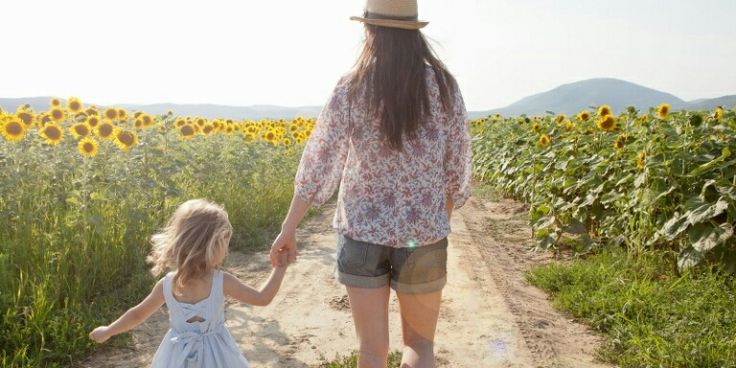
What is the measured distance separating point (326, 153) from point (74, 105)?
5608 mm

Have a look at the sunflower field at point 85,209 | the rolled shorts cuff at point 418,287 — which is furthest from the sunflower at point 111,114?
the rolled shorts cuff at point 418,287

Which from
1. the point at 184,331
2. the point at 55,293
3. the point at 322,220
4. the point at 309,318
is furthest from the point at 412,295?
the point at 322,220

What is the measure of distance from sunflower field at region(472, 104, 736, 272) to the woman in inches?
124

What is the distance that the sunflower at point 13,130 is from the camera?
Answer: 5516mm

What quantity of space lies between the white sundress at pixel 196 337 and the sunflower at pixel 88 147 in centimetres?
341

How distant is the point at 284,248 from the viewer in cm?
247

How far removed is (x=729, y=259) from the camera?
470 centimetres

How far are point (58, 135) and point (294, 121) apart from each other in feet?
27.5

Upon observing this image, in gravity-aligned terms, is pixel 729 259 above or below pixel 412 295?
below

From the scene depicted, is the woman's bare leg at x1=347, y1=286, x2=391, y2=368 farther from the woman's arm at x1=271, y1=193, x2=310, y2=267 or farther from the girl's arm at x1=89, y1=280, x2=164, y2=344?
the girl's arm at x1=89, y1=280, x2=164, y2=344

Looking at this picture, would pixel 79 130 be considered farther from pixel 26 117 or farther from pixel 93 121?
pixel 26 117

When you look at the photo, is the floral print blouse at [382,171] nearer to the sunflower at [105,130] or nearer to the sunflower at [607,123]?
the sunflower at [105,130]

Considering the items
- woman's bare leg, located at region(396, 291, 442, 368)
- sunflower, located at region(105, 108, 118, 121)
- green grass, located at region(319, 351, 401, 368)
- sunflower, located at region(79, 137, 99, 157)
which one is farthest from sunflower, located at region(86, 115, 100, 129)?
woman's bare leg, located at region(396, 291, 442, 368)

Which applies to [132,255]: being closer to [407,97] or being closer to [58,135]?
[58,135]
